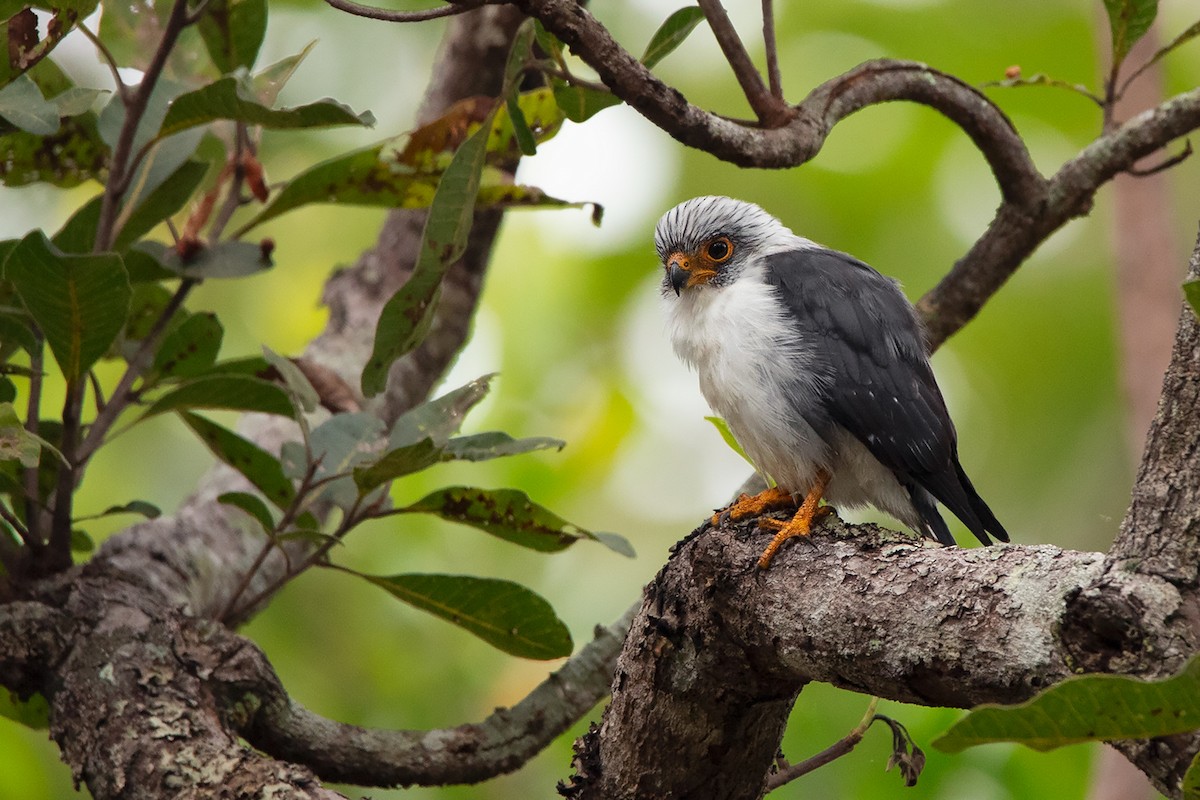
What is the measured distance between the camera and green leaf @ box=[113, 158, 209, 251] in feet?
10.1

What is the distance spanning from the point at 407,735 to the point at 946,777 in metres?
1.80

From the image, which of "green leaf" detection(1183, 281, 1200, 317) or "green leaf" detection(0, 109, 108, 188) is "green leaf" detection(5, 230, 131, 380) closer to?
"green leaf" detection(0, 109, 108, 188)

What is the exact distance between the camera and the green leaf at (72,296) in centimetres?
243

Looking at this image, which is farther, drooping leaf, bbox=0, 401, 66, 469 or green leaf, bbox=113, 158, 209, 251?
green leaf, bbox=113, 158, 209, 251

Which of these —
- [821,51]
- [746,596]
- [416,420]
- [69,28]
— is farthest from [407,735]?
[821,51]

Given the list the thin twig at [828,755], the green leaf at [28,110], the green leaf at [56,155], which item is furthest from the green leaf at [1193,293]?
the green leaf at [56,155]

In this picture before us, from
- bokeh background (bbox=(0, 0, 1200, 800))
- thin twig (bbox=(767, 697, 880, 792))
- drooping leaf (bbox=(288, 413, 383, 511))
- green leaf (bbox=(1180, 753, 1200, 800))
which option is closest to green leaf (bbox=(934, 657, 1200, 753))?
green leaf (bbox=(1180, 753, 1200, 800))

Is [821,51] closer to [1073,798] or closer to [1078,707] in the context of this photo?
[1073,798]

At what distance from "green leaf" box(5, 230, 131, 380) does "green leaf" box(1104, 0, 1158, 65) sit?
252 cm

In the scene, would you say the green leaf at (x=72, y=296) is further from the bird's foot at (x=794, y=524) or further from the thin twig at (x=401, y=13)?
the bird's foot at (x=794, y=524)

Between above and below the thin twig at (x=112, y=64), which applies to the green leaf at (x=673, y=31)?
below

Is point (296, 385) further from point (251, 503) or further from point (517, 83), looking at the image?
Answer: point (517, 83)

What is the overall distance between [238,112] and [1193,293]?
2.07 meters

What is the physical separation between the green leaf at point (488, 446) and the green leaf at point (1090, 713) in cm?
157
